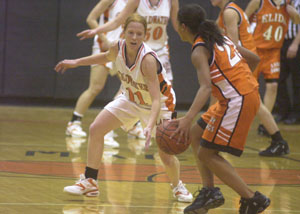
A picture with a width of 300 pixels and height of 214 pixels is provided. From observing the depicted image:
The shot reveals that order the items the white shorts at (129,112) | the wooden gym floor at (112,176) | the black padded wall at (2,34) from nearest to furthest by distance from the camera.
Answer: the wooden gym floor at (112,176) < the white shorts at (129,112) < the black padded wall at (2,34)

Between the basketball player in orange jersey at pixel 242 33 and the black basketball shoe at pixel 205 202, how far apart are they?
2.20 metres

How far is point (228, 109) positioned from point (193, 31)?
55 cm

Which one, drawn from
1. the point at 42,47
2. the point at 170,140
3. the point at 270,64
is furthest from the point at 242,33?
the point at 42,47

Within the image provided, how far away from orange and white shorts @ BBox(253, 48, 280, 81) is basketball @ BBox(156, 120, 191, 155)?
11.9ft

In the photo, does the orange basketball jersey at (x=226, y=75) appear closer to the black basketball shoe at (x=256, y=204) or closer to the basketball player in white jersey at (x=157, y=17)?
the black basketball shoe at (x=256, y=204)

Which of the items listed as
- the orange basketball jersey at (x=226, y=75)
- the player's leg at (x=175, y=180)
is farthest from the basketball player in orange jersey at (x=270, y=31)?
the orange basketball jersey at (x=226, y=75)

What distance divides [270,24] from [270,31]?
88 mm

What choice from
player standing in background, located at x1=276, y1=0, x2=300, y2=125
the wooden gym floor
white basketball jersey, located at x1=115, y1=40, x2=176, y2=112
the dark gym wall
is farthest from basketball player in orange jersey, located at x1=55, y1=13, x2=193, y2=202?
the dark gym wall

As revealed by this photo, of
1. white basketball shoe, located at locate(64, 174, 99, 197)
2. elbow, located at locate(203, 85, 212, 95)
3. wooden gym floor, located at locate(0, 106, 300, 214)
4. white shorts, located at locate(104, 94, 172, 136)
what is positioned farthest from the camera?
white shorts, located at locate(104, 94, 172, 136)

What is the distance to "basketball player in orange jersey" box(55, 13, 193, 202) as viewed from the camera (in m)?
4.25

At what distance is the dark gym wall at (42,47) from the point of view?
32.9 ft

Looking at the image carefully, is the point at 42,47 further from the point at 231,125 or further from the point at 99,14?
the point at 231,125

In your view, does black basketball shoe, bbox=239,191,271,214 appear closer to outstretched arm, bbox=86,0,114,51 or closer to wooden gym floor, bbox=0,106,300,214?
wooden gym floor, bbox=0,106,300,214

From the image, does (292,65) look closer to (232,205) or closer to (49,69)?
(49,69)
